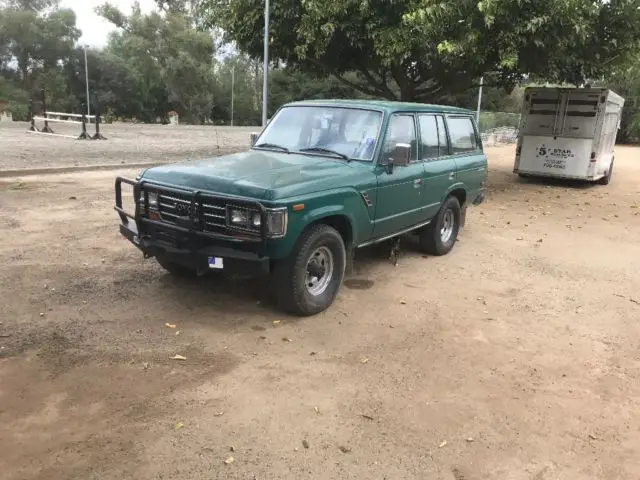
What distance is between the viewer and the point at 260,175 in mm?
4770

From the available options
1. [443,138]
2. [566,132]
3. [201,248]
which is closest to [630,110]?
[566,132]

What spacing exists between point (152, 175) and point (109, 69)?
56.2 metres

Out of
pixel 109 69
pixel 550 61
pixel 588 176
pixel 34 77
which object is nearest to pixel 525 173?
pixel 588 176

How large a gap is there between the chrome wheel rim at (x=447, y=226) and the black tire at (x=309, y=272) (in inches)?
100

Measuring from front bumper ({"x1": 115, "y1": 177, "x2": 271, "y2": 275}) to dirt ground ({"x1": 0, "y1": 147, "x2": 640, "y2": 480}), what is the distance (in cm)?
55

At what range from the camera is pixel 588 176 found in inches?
579

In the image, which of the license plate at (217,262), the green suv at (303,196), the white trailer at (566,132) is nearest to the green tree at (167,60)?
the white trailer at (566,132)

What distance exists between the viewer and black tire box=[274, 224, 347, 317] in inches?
187

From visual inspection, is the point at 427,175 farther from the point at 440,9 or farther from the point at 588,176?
the point at 588,176

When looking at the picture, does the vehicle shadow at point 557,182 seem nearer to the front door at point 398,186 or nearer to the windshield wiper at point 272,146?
the front door at point 398,186

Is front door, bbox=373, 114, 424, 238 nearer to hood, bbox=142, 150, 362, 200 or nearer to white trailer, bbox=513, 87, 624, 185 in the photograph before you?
hood, bbox=142, 150, 362, 200

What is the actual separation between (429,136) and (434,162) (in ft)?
1.01

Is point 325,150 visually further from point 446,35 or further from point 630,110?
point 630,110

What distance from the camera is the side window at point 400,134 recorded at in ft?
18.9
